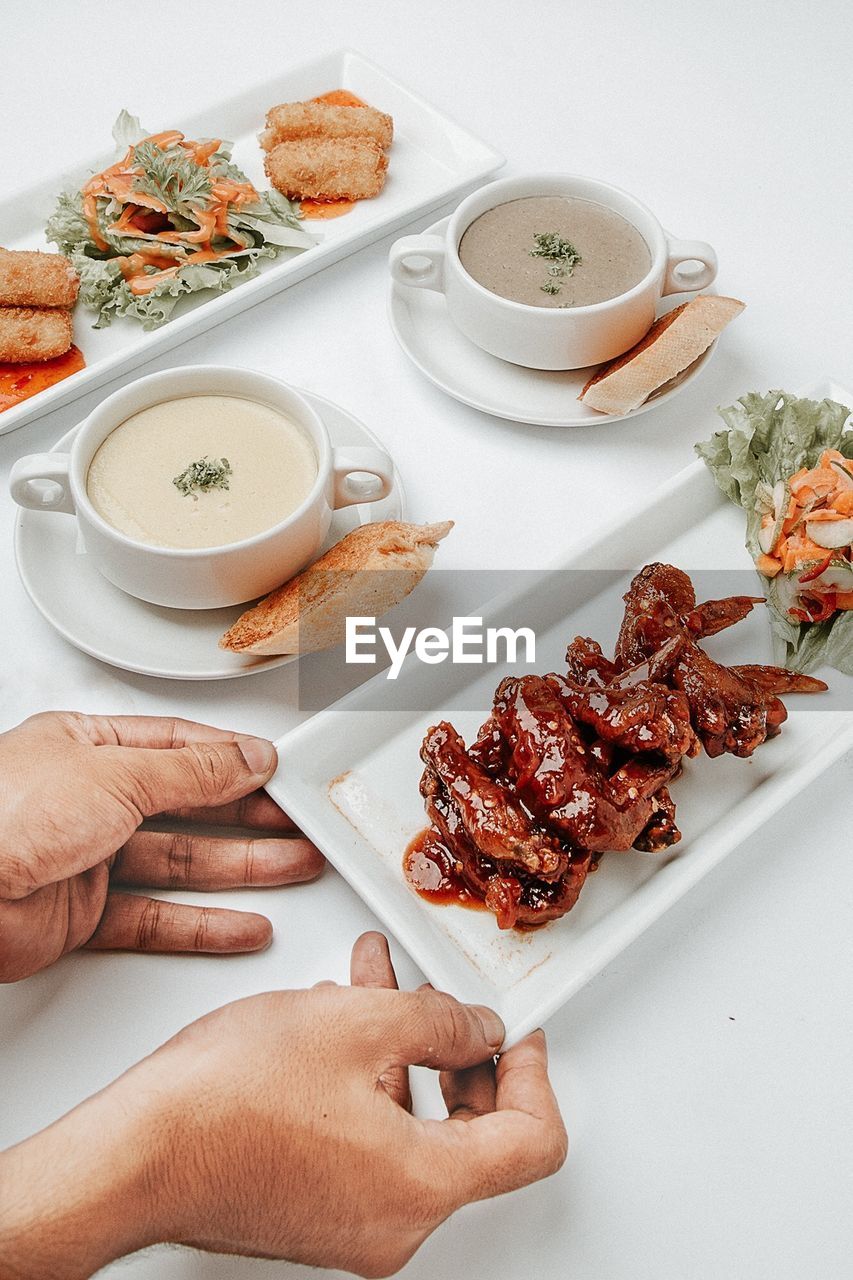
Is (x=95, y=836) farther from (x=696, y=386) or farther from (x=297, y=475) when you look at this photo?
(x=696, y=386)

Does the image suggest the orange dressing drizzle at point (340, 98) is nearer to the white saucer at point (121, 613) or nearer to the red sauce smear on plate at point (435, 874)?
the white saucer at point (121, 613)

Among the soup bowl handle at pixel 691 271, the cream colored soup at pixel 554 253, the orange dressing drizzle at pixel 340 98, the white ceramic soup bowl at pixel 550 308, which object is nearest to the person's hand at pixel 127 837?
the white ceramic soup bowl at pixel 550 308

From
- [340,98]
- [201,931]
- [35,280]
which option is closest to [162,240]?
[35,280]

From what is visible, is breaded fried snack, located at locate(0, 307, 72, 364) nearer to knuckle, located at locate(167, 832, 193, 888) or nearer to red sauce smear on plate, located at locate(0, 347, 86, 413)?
red sauce smear on plate, located at locate(0, 347, 86, 413)

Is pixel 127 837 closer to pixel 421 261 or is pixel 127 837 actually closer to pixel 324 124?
pixel 421 261

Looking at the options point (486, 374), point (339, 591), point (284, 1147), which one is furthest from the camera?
point (486, 374)

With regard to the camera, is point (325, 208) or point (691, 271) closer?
point (691, 271)
